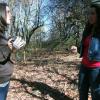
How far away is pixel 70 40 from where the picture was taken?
17484 mm

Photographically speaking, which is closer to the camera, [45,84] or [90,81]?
[90,81]

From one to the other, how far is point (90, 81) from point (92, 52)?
39 centimetres

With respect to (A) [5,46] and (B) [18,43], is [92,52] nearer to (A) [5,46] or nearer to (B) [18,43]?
(B) [18,43]

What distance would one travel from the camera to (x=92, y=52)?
162 inches

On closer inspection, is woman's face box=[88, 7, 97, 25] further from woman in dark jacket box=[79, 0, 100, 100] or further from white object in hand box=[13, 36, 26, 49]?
white object in hand box=[13, 36, 26, 49]

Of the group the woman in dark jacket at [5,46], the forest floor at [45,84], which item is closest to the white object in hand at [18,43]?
the woman in dark jacket at [5,46]

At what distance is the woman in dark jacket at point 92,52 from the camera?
409cm

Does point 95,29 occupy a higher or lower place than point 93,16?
lower

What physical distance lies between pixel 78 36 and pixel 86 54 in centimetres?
1143

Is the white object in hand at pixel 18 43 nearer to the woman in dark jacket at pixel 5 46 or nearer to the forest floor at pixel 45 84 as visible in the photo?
the woman in dark jacket at pixel 5 46

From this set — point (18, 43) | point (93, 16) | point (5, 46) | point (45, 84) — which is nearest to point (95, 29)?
point (93, 16)

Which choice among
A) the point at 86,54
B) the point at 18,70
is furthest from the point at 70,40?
the point at 86,54

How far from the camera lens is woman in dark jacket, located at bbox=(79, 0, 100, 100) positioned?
4.09 m

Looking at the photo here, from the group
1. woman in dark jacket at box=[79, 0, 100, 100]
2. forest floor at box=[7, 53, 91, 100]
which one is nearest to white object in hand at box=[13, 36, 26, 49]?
woman in dark jacket at box=[79, 0, 100, 100]
